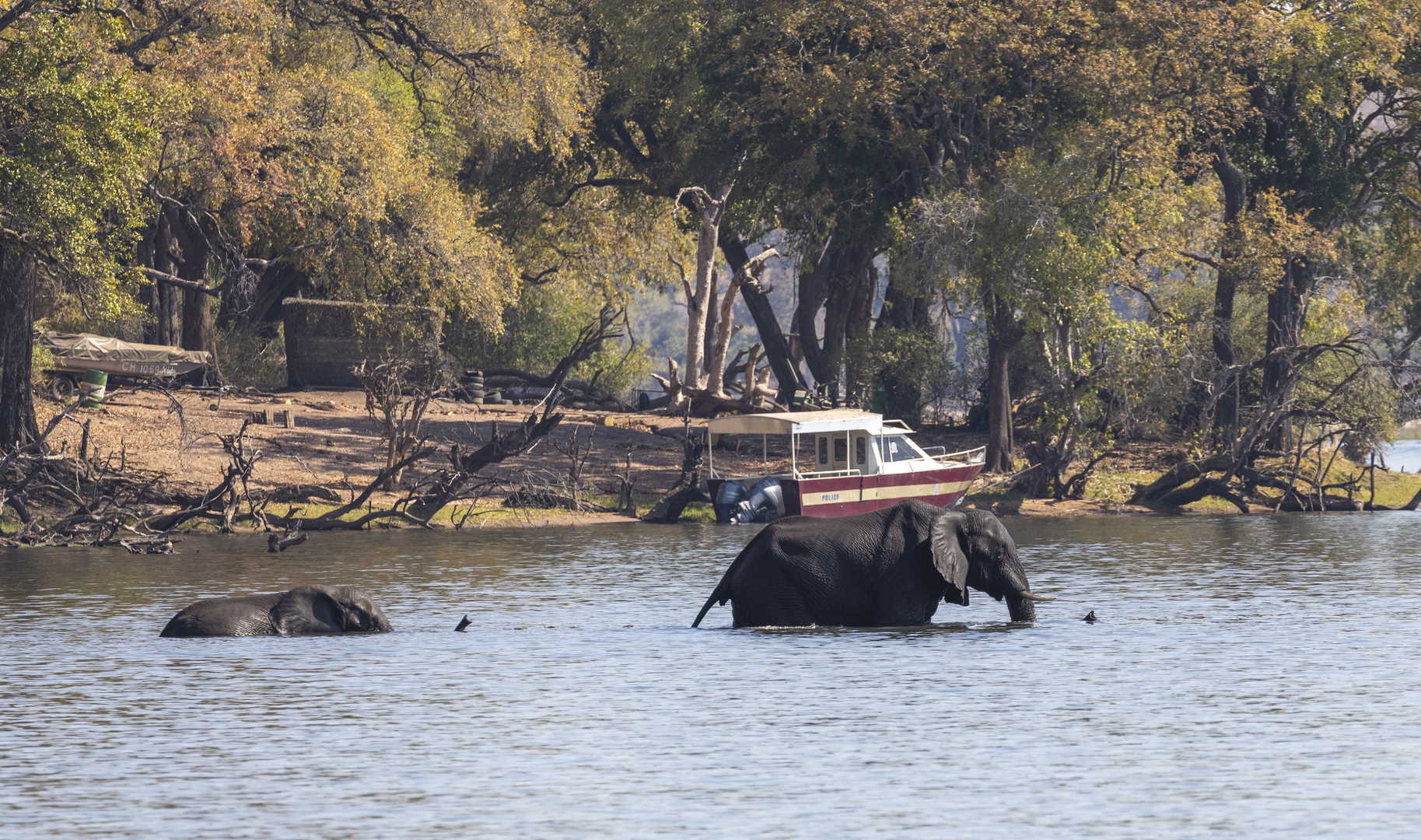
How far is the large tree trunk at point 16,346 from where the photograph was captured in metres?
34.4

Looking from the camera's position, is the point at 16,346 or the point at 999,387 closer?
the point at 16,346

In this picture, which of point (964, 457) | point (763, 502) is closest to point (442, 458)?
point (763, 502)

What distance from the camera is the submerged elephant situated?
19.2m

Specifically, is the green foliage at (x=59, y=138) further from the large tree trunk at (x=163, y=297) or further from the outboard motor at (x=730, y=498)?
the large tree trunk at (x=163, y=297)

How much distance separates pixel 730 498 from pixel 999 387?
10.2 m

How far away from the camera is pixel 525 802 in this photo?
11602 millimetres

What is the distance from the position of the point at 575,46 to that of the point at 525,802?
43.4m

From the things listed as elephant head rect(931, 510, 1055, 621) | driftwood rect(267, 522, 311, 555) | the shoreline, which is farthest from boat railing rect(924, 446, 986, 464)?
elephant head rect(931, 510, 1055, 621)

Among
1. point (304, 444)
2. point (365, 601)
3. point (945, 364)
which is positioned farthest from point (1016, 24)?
point (365, 601)

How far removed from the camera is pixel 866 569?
1934 centimetres

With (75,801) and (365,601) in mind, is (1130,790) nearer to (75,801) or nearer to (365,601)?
(75,801)

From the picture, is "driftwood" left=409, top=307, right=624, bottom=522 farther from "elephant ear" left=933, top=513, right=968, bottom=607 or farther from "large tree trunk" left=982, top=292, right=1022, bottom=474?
"large tree trunk" left=982, top=292, right=1022, bottom=474

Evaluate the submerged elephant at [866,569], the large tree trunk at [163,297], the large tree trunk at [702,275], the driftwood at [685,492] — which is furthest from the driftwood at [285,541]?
the large tree trunk at [702,275]

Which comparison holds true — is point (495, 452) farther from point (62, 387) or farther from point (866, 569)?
point (62, 387)
